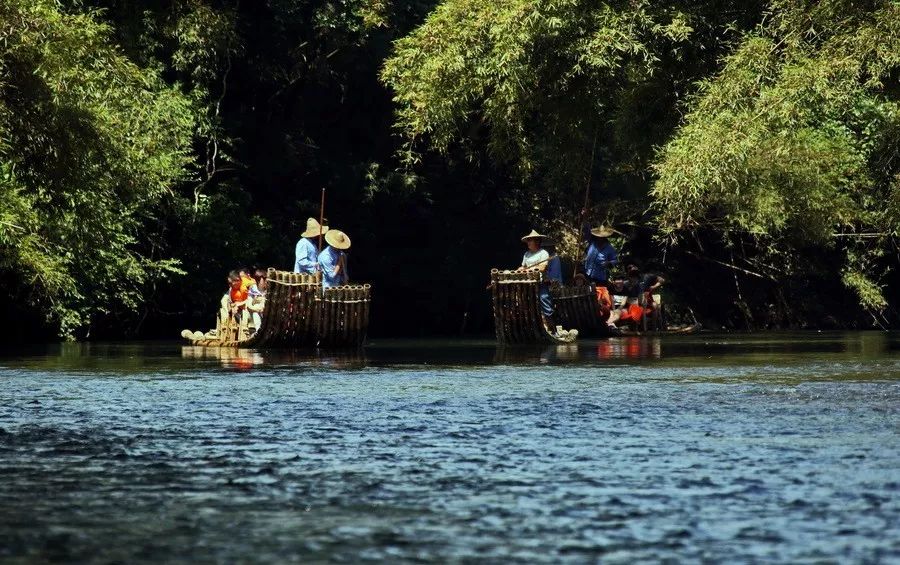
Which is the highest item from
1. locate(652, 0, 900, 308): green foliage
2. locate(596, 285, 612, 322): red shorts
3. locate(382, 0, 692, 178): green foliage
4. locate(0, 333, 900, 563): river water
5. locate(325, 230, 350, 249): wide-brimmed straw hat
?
locate(382, 0, 692, 178): green foliage

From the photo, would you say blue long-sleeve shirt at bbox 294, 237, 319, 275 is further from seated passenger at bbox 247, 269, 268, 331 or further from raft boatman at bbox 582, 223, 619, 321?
raft boatman at bbox 582, 223, 619, 321

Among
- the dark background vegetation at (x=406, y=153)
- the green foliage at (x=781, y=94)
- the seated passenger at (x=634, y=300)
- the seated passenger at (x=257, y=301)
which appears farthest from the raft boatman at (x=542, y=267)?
the seated passenger at (x=634, y=300)

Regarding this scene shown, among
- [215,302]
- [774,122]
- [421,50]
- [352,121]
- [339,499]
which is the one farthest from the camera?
[352,121]

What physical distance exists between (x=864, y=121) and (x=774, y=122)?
17.6 m

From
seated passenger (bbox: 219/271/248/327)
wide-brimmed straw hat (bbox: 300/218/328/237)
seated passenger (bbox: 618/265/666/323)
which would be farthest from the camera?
seated passenger (bbox: 618/265/666/323)

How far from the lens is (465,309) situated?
46.2m

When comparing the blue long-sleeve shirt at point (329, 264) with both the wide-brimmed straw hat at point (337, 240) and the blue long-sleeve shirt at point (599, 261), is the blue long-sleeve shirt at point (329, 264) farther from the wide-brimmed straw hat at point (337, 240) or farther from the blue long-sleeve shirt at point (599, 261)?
the blue long-sleeve shirt at point (599, 261)

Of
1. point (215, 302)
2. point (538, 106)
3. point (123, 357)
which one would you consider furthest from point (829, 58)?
point (215, 302)

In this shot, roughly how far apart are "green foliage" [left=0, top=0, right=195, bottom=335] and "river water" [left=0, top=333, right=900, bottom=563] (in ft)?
30.0

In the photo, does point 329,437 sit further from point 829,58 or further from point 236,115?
point 236,115

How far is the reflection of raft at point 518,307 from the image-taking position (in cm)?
2938

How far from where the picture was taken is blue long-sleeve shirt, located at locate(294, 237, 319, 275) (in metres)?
28.2

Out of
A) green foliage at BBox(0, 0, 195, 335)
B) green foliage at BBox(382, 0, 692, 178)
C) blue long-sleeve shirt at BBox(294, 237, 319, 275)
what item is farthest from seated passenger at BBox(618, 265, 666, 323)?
blue long-sleeve shirt at BBox(294, 237, 319, 275)

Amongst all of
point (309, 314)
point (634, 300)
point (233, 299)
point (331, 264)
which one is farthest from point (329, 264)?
point (634, 300)
